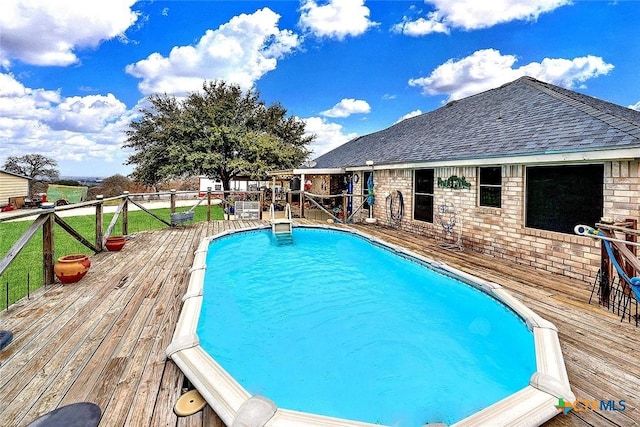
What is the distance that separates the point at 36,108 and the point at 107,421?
32.6 m

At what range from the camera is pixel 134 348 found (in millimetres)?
3314

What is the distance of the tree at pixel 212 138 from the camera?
65.5 ft

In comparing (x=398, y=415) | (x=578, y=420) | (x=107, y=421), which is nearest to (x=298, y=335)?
(x=398, y=415)

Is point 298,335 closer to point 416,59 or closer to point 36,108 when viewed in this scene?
point 416,59

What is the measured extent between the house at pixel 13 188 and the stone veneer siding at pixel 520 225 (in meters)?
Result: 24.6

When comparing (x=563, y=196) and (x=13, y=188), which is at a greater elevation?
(x=13, y=188)

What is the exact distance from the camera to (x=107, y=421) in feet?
7.41

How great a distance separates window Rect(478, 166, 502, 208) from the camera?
7332 mm

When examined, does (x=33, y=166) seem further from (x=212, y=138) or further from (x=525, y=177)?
(x=525, y=177)

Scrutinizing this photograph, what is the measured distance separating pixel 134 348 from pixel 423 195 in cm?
882

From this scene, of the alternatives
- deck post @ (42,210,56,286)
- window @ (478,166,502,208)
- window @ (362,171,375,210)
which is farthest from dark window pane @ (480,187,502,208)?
deck post @ (42,210,56,286)

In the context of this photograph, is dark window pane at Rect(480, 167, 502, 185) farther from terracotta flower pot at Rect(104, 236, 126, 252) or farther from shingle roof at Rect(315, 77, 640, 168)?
terracotta flower pot at Rect(104, 236, 126, 252)

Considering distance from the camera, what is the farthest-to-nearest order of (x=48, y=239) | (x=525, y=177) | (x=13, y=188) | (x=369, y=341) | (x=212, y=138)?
(x=13, y=188) < (x=212, y=138) < (x=525, y=177) < (x=48, y=239) < (x=369, y=341)

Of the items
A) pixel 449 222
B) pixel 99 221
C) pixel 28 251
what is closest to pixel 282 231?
pixel 99 221
